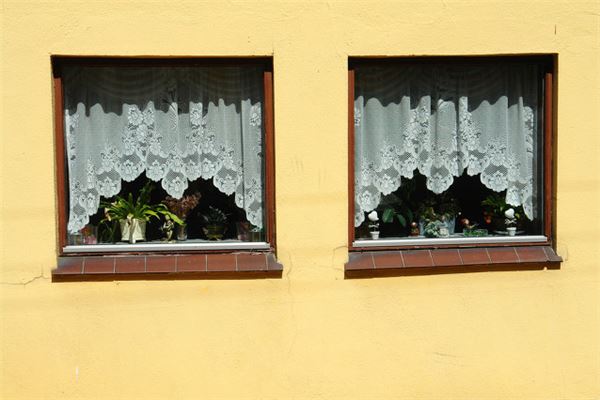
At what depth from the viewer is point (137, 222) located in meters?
6.00

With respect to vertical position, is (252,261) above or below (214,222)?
below

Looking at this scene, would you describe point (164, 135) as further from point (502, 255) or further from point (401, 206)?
point (502, 255)

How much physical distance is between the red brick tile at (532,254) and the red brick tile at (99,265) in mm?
2876

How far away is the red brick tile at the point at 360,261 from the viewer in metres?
5.85

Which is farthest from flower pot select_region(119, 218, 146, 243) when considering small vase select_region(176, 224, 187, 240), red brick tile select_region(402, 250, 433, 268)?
red brick tile select_region(402, 250, 433, 268)

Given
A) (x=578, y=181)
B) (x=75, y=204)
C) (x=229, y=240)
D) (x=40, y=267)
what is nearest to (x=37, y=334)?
(x=40, y=267)

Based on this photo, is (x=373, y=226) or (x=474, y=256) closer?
(x=474, y=256)

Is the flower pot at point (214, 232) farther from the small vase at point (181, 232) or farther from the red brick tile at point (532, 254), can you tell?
the red brick tile at point (532, 254)

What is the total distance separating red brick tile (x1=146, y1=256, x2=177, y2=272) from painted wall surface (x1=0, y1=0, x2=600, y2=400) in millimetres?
109

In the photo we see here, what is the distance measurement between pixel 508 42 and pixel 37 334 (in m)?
3.82

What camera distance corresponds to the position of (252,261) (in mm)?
5832

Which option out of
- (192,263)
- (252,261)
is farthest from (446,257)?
(192,263)

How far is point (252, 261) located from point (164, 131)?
3.65 ft

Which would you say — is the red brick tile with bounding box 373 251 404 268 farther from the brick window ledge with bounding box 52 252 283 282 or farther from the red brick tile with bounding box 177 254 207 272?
the red brick tile with bounding box 177 254 207 272
